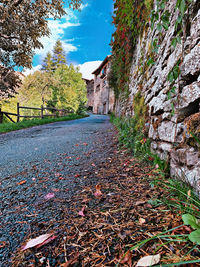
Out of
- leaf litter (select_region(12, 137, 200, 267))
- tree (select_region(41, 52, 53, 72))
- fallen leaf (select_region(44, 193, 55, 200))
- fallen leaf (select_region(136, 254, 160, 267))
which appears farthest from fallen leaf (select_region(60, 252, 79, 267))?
tree (select_region(41, 52, 53, 72))

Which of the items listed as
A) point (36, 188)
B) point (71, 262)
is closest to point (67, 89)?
point (36, 188)

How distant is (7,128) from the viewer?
21.3 ft

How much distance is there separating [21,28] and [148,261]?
392 inches

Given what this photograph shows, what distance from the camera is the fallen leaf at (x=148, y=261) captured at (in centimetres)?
66

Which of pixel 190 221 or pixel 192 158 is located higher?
pixel 192 158

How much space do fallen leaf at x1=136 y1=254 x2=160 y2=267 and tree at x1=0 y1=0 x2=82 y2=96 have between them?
9188mm

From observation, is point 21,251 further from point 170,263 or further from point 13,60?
point 13,60

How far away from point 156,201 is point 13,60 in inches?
406

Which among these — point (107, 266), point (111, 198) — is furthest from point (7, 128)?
point (107, 266)

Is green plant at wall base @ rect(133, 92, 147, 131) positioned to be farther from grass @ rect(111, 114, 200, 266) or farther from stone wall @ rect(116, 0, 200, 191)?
stone wall @ rect(116, 0, 200, 191)

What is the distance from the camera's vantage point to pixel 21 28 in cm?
751

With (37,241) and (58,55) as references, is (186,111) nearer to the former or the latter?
(37,241)

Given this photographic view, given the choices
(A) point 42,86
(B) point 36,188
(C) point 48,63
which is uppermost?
(C) point 48,63

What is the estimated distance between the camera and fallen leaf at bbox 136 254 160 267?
66cm
